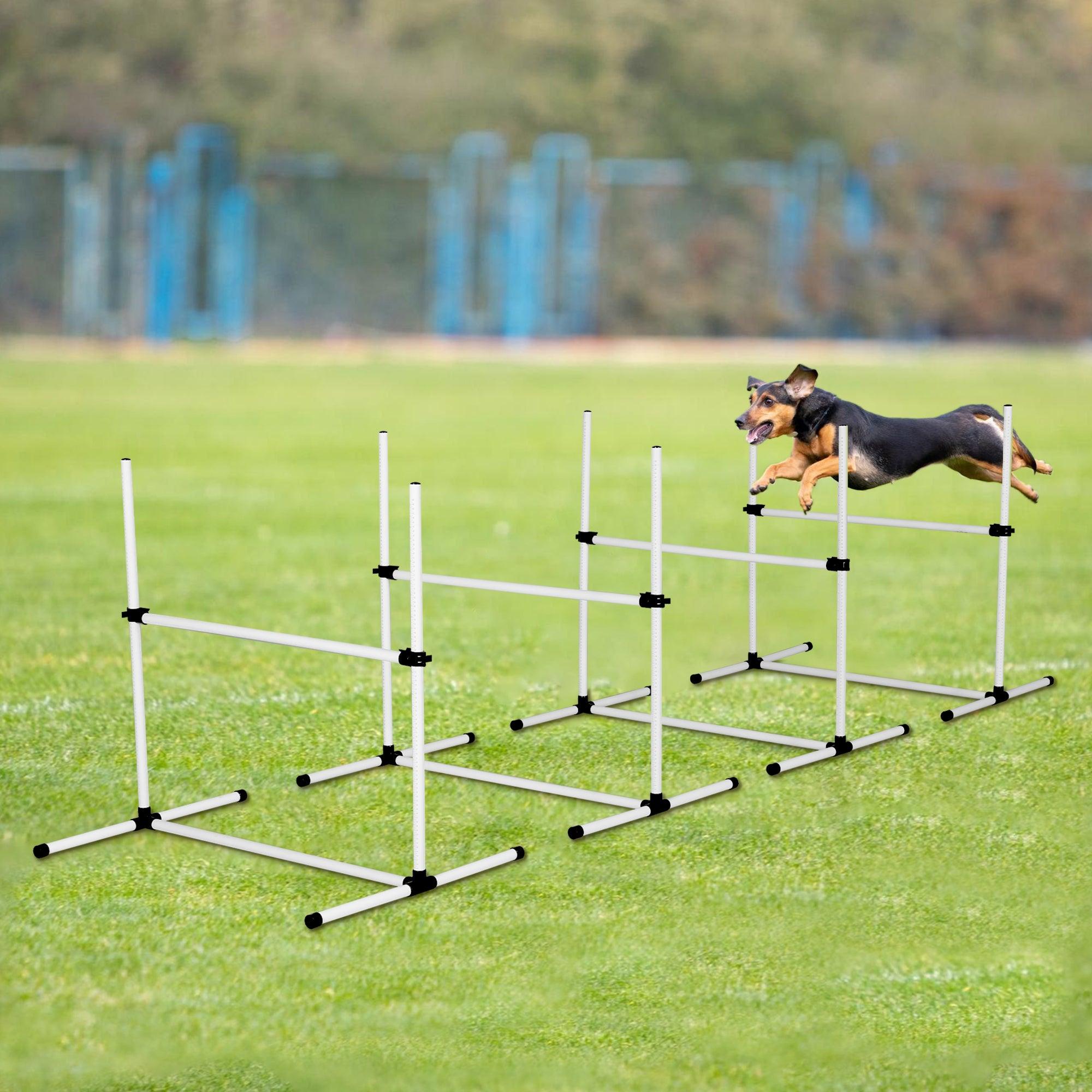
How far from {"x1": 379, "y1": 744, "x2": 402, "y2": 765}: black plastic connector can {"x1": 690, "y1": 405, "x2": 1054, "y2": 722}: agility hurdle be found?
68.2 inches

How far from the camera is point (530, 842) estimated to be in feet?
17.8

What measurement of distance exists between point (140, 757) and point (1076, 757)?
3.28 metres

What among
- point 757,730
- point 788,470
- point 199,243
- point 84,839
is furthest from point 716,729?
point 199,243

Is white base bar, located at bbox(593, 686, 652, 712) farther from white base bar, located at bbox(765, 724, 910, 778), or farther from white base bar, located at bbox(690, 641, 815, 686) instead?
white base bar, located at bbox(765, 724, 910, 778)

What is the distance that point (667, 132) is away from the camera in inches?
1576

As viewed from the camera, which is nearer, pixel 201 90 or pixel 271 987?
pixel 271 987

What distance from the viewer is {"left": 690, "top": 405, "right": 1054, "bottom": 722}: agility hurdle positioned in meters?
6.92

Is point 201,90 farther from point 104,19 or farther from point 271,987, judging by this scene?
point 271,987

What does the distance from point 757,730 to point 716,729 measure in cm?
22

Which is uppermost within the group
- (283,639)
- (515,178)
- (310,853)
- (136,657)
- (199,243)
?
(515,178)

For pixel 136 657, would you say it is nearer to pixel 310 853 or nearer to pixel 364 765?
pixel 310 853

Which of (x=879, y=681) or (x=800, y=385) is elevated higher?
(x=800, y=385)

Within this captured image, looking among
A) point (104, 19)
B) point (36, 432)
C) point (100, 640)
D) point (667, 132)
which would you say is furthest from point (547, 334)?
point (100, 640)

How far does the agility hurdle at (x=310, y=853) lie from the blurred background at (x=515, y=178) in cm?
2781
